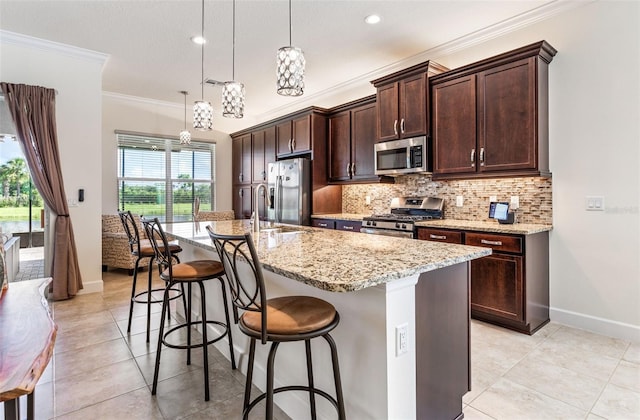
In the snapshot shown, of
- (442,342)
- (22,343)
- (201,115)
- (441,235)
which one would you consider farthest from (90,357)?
(441,235)

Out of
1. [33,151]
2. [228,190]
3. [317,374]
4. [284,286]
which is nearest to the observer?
[317,374]

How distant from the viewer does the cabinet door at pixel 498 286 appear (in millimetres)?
2777

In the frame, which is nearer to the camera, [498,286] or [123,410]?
Result: [123,410]

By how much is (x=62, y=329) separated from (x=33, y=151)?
6.34ft

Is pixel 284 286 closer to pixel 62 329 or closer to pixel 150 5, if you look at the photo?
pixel 62 329

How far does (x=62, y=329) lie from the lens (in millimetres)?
2941

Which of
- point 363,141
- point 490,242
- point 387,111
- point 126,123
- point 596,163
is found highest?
point 126,123

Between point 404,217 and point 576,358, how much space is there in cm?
193

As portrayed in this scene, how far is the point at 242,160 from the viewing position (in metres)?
6.56

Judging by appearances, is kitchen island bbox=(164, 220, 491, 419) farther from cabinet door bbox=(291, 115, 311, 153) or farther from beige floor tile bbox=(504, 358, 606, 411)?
cabinet door bbox=(291, 115, 311, 153)

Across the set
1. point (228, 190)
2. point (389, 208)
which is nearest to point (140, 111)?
point (228, 190)

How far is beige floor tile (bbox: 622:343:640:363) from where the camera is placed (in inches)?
92.4

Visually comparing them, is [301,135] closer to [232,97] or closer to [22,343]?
[232,97]

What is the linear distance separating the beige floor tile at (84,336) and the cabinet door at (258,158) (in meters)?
3.49
